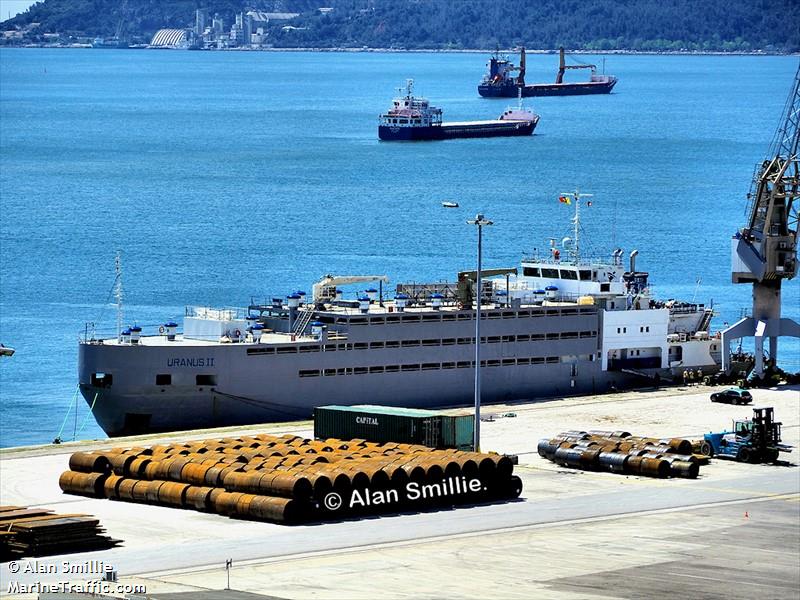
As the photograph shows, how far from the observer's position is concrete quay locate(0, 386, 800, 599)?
45875 mm

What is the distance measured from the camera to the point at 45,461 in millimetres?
63969

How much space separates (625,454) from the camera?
210 ft

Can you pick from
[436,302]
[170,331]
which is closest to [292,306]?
[170,331]

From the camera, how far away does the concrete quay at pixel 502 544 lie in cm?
4588

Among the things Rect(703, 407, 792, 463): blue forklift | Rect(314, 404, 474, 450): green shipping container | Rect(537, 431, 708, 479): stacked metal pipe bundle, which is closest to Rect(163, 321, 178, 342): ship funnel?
Rect(314, 404, 474, 450): green shipping container

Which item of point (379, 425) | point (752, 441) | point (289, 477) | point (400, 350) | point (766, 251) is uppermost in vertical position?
point (766, 251)

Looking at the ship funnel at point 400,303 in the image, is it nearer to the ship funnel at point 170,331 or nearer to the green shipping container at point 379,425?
the ship funnel at point 170,331

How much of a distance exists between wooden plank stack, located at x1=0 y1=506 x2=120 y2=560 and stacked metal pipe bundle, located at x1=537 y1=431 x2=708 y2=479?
767 inches

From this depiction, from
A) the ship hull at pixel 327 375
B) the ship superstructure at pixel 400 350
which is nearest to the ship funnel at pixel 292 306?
the ship superstructure at pixel 400 350

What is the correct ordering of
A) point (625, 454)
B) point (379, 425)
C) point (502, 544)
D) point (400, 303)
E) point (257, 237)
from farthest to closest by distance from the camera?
point (257, 237) < point (400, 303) < point (625, 454) < point (379, 425) < point (502, 544)

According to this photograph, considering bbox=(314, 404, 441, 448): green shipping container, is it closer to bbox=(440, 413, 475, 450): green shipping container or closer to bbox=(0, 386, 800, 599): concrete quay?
bbox=(440, 413, 475, 450): green shipping container

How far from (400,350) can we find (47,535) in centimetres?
3245

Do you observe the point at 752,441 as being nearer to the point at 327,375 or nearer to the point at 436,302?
the point at 327,375

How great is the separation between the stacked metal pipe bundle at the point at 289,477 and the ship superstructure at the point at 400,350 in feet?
45.6
